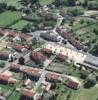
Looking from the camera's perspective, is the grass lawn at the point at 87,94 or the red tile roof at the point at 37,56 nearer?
the grass lawn at the point at 87,94

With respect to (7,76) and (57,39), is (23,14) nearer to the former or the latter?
(57,39)

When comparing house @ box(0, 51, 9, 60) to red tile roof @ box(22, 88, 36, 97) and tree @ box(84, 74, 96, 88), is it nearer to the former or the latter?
red tile roof @ box(22, 88, 36, 97)

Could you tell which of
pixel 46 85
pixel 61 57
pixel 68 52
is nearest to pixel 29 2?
pixel 68 52

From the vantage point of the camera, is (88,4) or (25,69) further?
(88,4)

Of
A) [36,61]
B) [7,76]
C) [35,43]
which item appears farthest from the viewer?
[35,43]

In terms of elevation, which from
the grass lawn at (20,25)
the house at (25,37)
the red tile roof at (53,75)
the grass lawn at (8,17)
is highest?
the grass lawn at (8,17)

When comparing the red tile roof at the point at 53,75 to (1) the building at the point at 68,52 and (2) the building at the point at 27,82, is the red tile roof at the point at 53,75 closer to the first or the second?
(2) the building at the point at 27,82

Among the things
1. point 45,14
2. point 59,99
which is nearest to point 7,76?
point 59,99

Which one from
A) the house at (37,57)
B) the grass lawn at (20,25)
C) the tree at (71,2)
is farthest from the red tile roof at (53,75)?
the tree at (71,2)
